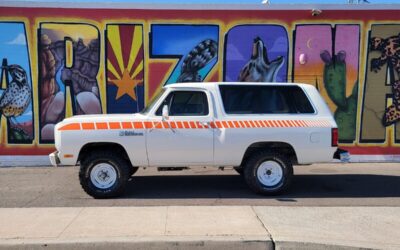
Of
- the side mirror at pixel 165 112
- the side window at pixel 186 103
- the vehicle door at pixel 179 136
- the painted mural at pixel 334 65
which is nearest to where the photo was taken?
the side mirror at pixel 165 112

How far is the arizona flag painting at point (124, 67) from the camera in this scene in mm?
12375

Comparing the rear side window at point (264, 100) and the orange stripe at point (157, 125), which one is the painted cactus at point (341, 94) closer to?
the rear side window at point (264, 100)

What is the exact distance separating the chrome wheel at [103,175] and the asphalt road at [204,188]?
30 centimetres

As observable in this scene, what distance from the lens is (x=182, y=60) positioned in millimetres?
12484

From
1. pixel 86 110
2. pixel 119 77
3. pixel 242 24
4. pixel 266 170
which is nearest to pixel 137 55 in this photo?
pixel 119 77

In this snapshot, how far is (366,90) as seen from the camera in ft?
41.7

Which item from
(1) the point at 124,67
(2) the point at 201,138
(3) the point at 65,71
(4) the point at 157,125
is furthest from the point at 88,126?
(3) the point at 65,71

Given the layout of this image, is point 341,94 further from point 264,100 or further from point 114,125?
point 114,125

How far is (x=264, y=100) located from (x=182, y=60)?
13.8 ft

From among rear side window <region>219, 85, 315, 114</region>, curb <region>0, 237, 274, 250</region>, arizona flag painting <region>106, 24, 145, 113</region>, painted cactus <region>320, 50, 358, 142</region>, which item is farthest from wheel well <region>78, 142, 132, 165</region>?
painted cactus <region>320, 50, 358, 142</region>

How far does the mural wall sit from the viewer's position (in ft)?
40.4

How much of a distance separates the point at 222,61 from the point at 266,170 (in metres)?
4.66

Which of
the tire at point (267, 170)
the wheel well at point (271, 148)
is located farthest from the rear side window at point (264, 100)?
the tire at point (267, 170)

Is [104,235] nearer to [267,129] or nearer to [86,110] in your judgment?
[267,129]
